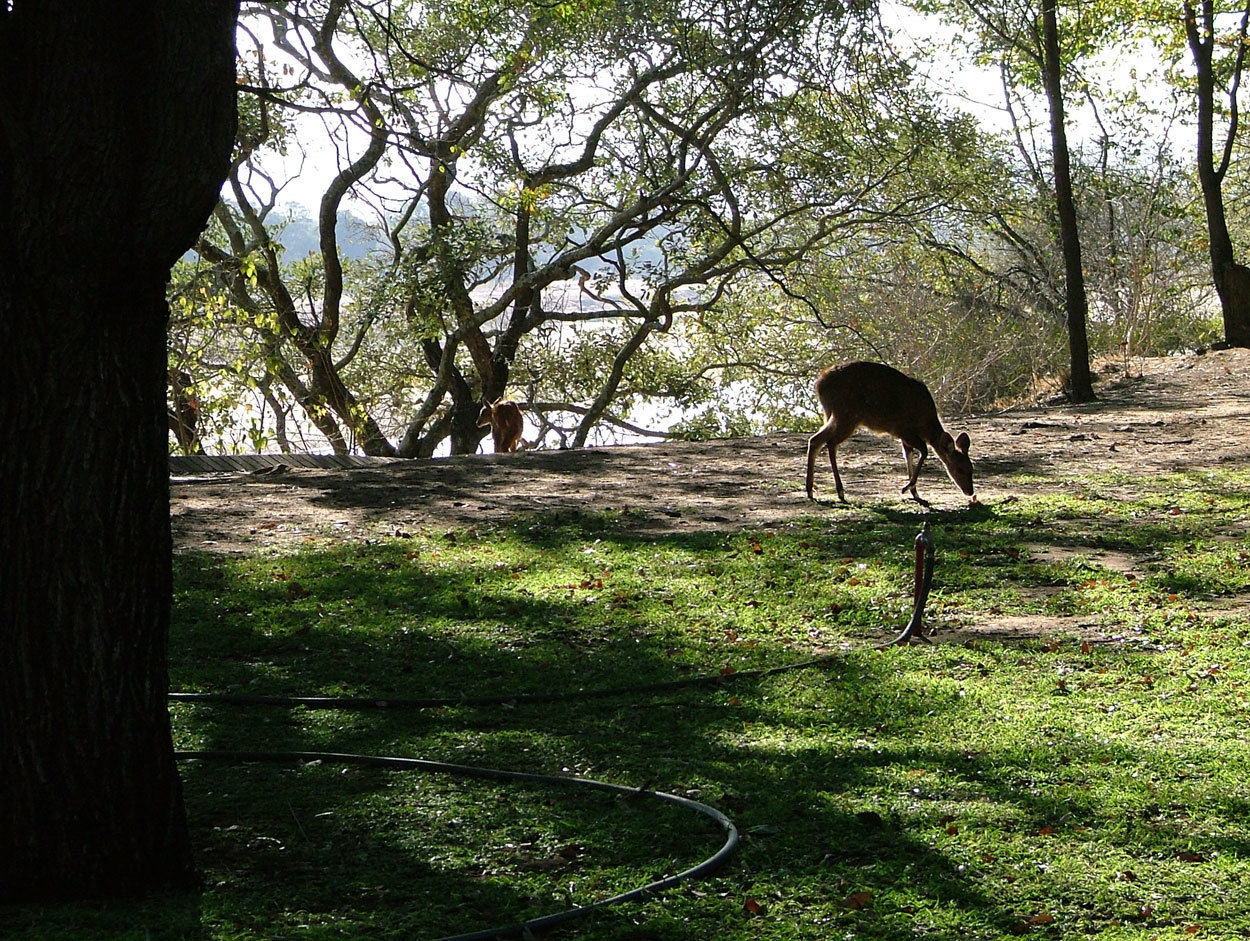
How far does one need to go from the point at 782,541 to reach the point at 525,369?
19005 mm

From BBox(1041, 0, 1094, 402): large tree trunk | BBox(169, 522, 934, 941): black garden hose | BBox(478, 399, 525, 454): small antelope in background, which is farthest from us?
BBox(478, 399, 525, 454): small antelope in background

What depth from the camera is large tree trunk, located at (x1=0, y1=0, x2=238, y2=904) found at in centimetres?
428

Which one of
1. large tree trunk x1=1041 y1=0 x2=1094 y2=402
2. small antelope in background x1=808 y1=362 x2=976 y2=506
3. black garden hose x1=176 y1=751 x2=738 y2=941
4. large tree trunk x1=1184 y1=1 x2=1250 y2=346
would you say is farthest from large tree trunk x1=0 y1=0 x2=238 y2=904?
large tree trunk x1=1184 y1=1 x2=1250 y2=346

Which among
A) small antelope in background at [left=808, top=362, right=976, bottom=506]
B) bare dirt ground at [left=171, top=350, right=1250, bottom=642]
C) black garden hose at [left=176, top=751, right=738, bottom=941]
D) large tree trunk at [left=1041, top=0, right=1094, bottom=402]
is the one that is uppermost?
large tree trunk at [left=1041, top=0, right=1094, bottom=402]

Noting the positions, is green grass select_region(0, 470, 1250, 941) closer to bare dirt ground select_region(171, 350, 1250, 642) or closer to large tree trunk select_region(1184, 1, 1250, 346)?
bare dirt ground select_region(171, 350, 1250, 642)

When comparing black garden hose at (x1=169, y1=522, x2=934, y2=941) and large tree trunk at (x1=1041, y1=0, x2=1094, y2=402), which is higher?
large tree trunk at (x1=1041, y1=0, x2=1094, y2=402)

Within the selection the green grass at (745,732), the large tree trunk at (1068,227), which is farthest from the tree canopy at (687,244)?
the green grass at (745,732)

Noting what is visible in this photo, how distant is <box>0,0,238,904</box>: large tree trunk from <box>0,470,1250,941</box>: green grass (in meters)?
0.33

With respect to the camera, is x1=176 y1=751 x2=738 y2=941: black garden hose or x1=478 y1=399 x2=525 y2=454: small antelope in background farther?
x1=478 y1=399 x2=525 y2=454: small antelope in background

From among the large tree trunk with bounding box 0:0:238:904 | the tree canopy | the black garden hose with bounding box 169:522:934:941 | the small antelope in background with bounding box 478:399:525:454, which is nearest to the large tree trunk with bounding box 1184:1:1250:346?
the tree canopy

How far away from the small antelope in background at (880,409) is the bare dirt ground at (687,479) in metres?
0.47

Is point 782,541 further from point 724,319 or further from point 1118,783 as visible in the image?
point 724,319

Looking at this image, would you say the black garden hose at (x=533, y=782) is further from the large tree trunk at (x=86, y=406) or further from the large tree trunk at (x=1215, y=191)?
the large tree trunk at (x=1215, y=191)

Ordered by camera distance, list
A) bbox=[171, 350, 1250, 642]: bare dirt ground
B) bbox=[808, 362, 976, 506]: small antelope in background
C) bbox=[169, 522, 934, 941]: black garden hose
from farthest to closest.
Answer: bbox=[808, 362, 976, 506]: small antelope in background, bbox=[171, 350, 1250, 642]: bare dirt ground, bbox=[169, 522, 934, 941]: black garden hose
